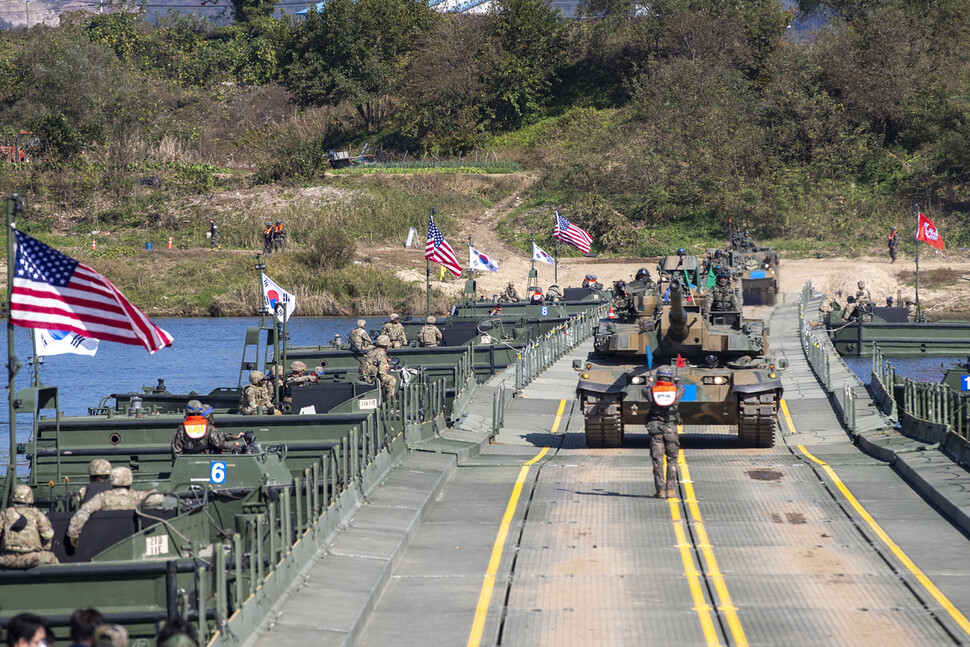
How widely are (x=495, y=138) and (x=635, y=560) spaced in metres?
83.5

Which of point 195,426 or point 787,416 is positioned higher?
point 195,426

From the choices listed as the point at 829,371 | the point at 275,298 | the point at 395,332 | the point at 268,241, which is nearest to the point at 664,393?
the point at 275,298

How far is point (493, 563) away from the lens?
16266 mm

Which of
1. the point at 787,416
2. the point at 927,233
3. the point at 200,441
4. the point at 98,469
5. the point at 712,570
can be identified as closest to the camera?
the point at 98,469

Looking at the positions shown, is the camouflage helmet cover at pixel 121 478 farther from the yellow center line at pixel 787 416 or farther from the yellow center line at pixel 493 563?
the yellow center line at pixel 787 416

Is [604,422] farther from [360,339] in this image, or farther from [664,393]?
[360,339]

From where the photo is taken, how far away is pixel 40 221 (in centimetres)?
8212

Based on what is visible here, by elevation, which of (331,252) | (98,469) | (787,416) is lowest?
(787,416)

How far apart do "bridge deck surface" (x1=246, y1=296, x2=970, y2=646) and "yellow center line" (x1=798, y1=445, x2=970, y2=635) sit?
0.16 feet

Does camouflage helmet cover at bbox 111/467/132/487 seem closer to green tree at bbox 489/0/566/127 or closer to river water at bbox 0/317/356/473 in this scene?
river water at bbox 0/317/356/473

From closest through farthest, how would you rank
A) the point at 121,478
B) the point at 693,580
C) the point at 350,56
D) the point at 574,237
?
the point at 121,478 → the point at 693,580 → the point at 574,237 → the point at 350,56

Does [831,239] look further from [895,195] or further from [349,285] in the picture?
[349,285]

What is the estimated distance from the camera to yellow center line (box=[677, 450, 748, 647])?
13.4 m

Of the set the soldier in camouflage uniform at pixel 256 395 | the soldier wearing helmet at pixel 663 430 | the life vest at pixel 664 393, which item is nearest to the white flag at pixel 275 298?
the soldier in camouflage uniform at pixel 256 395
